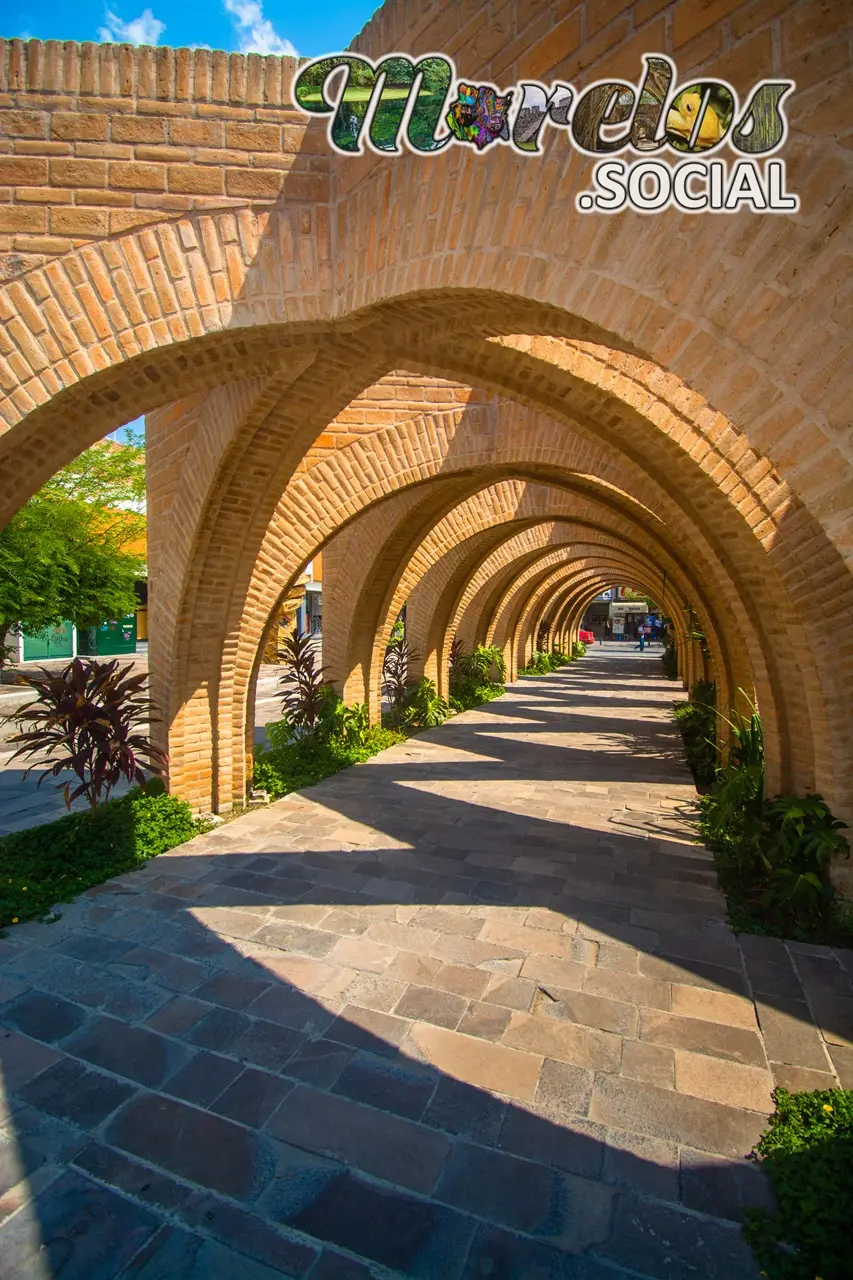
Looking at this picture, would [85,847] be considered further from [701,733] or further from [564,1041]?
[701,733]

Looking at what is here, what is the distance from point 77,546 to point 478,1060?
605 inches

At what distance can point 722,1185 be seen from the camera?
234cm

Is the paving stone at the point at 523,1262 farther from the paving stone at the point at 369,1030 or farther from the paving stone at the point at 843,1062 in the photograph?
the paving stone at the point at 843,1062

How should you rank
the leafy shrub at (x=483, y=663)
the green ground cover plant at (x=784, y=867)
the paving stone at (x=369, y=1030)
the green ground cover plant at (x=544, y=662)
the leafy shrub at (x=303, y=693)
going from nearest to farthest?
1. the paving stone at (x=369, y=1030)
2. the green ground cover plant at (x=784, y=867)
3. the leafy shrub at (x=303, y=693)
4. the leafy shrub at (x=483, y=663)
5. the green ground cover plant at (x=544, y=662)

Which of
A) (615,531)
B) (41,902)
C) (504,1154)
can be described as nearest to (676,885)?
(504,1154)

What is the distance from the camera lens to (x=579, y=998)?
11.4 ft

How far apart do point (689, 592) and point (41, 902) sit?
8.46 meters

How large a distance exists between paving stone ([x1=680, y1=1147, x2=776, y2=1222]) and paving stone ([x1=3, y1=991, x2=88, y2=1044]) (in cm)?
267

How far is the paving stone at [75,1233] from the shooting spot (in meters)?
2.04

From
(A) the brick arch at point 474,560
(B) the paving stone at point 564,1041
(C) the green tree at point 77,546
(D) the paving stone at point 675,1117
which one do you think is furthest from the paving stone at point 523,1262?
(C) the green tree at point 77,546

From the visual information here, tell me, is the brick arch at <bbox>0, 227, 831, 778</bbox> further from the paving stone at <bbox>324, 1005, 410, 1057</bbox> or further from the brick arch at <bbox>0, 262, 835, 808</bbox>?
the paving stone at <bbox>324, 1005, 410, 1057</bbox>

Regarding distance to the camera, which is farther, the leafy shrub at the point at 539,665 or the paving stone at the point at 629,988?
the leafy shrub at the point at 539,665

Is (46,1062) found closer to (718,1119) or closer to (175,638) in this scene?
(718,1119)

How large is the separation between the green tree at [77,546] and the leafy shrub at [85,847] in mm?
8408
